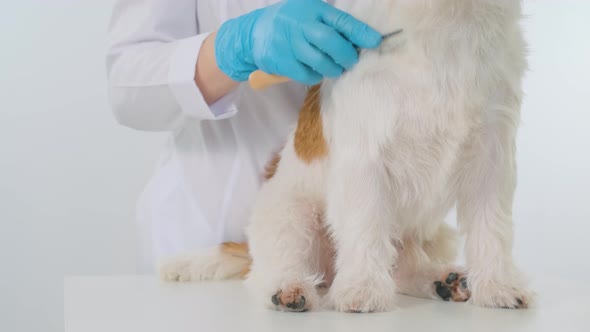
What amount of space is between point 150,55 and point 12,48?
55.5 inches

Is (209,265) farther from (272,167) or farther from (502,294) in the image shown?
(502,294)

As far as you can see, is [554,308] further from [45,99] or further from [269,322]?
[45,99]

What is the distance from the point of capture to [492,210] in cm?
159

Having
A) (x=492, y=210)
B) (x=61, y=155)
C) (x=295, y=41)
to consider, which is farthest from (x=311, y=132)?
(x=61, y=155)

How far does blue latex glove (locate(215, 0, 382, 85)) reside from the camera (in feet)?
5.07

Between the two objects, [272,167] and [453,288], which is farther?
[272,167]

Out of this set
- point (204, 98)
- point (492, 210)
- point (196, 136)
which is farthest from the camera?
point (196, 136)

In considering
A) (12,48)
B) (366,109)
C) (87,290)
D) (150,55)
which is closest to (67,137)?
(12,48)

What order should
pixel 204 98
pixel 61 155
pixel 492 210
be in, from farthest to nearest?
pixel 61 155 → pixel 204 98 → pixel 492 210

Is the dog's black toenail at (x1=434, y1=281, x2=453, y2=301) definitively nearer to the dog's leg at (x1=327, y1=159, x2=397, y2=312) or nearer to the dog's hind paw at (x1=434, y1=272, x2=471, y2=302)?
the dog's hind paw at (x1=434, y1=272, x2=471, y2=302)

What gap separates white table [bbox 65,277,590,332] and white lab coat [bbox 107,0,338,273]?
1.18ft

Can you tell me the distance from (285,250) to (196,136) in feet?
1.94

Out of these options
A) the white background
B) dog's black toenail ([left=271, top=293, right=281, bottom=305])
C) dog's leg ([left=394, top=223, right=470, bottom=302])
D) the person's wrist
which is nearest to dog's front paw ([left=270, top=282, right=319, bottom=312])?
dog's black toenail ([left=271, top=293, right=281, bottom=305])

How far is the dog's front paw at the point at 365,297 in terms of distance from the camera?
1470 mm
